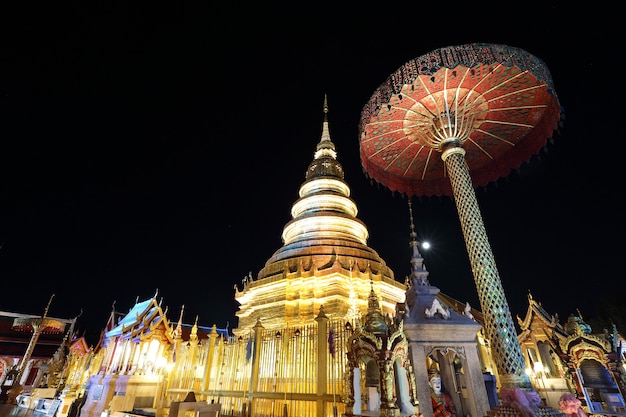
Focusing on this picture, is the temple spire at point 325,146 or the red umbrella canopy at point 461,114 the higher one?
the temple spire at point 325,146

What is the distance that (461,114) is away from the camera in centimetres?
1118

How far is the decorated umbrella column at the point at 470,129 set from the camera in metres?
7.95

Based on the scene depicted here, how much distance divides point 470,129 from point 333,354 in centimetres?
871

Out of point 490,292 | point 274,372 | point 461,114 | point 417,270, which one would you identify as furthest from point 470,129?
point 274,372

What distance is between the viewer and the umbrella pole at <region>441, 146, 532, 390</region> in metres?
6.84

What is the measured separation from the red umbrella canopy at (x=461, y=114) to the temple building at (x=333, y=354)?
18.1ft

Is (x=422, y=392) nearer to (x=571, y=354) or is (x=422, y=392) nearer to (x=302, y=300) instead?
(x=571, y=354)

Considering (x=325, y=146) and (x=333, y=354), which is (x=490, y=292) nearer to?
(x=333, y=354)

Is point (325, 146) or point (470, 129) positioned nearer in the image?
point (470, 129)

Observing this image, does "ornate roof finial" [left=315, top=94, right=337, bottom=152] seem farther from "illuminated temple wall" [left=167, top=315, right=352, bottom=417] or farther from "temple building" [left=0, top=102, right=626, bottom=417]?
"illuminated temple wall" [left=167, top=315, right=352, bottom=417]

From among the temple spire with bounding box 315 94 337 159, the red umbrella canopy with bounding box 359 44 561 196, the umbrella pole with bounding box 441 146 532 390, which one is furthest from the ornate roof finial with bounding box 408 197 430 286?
the temple spire with bounding box 315 94 337 159

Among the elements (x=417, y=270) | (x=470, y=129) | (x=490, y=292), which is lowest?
(x=490, y=292)

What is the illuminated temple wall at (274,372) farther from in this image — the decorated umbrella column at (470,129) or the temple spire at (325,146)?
the temple spire at (325,146)

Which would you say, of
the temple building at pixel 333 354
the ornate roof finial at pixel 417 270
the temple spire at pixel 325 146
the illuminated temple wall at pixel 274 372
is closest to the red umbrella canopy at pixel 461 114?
the ornate roof finial at pixel 417 270
